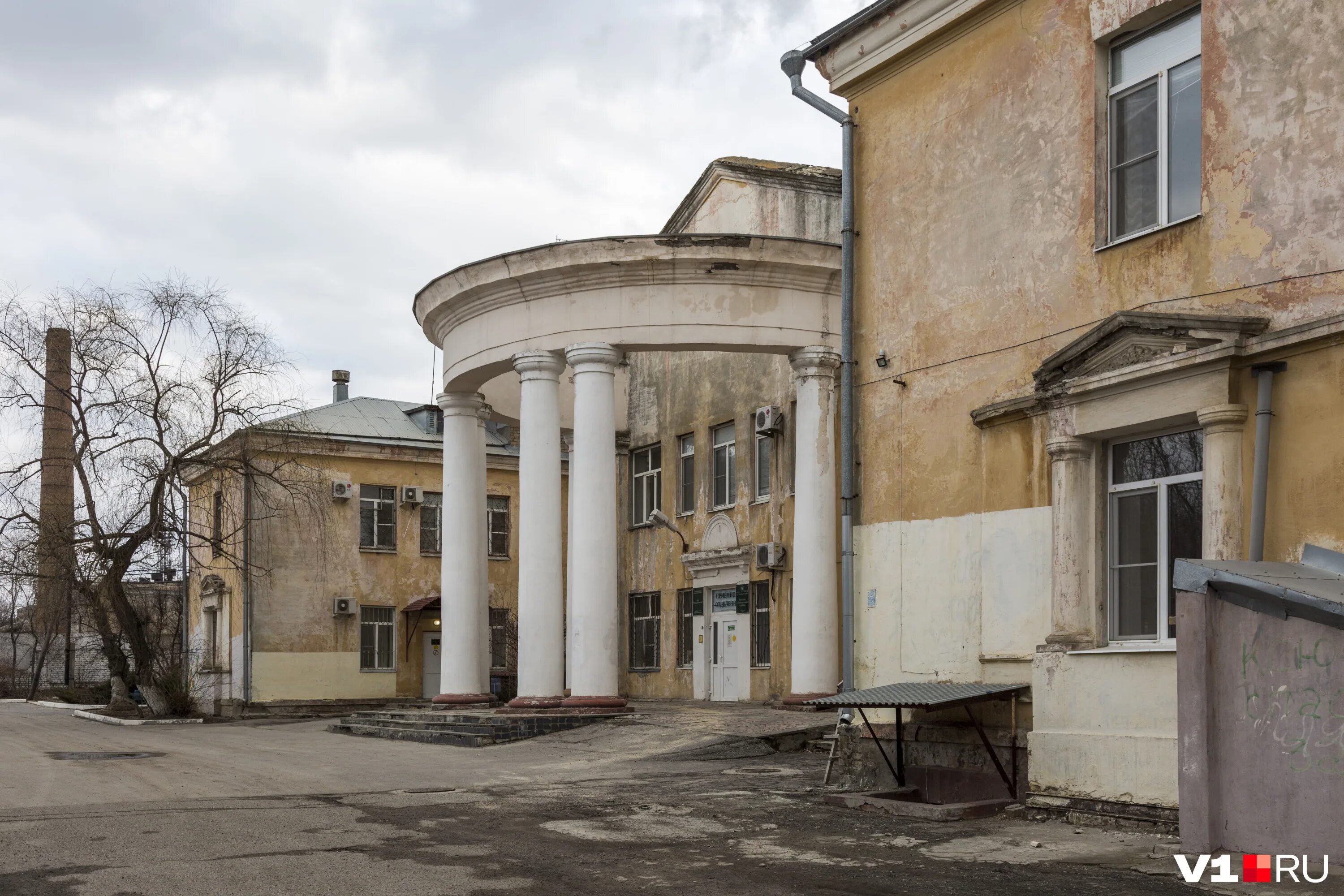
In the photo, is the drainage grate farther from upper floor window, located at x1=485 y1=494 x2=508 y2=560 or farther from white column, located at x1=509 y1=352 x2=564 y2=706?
upper floor window, located at x1=485 y1=494 x2=508 y2=560

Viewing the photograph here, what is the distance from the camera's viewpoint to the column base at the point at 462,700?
2278 centimetres

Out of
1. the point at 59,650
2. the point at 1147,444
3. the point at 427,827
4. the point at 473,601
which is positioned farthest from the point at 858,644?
the point at 59,650

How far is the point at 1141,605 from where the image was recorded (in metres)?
10.9

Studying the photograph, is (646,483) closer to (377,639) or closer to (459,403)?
(459,403)

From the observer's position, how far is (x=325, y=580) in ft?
104

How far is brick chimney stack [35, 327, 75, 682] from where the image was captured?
88.8 ft

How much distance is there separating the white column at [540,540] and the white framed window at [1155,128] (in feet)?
36.3

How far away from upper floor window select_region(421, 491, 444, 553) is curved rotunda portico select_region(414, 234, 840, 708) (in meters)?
12.4

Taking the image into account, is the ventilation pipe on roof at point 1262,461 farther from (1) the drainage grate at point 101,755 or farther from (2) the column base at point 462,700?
(2) the column base at point 462,700

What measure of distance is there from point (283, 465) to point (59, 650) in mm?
29940

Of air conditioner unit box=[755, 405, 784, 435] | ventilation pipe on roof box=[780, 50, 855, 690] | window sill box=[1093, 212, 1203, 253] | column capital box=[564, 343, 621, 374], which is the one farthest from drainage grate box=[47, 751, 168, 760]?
window sill box=[1093, 212, 1203, 253]

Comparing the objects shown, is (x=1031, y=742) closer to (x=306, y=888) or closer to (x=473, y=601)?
(x=306, y=888)

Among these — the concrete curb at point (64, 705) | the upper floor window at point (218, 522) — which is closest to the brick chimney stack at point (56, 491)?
the upper floor window at point (218, 522)

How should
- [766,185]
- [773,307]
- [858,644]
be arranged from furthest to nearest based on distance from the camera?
1. [766,185]
2. [773,307]
3. [858,644]
